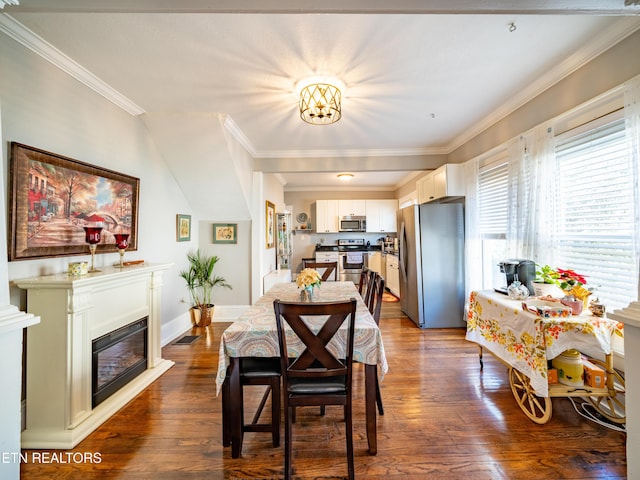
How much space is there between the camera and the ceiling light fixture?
7.39 feet

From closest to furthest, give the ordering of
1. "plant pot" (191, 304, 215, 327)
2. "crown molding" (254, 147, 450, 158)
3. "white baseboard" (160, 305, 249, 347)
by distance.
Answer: "white baseboard" (160, 305, 249, 347) → "plant pot" (191, 304, 215, 327) → "crown molding" (254, 147, 450, 158)

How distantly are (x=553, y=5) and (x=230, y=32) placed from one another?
169 cm

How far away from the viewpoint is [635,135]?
163 centimetres

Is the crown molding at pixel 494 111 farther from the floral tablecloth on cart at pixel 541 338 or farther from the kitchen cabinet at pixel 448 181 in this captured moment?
the floral tablecloth on cart at pixel 541 338

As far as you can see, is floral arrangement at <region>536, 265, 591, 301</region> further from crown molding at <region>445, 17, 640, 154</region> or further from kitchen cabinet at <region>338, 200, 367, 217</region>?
kitchen cabinet at <region>338, 200, 367, 217</region>

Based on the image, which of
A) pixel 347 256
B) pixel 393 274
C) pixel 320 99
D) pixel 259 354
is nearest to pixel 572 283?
pixel 259 354

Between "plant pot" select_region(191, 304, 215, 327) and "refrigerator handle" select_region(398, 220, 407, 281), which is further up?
"refrigerator handle" select_region(398, 220, 407, 281)

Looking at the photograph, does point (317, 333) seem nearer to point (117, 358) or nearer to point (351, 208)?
point (117, 358)

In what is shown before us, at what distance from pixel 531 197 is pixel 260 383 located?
2.66 metres

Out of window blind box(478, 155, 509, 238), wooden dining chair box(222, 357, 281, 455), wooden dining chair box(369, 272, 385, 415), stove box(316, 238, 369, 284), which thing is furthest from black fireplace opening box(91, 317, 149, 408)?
→ stove box(316, 238, 369, 284)

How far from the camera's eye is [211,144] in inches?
125

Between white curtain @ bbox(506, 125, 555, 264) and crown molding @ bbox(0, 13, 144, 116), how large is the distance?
3758 mm

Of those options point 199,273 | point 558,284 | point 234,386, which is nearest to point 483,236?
point 558,284

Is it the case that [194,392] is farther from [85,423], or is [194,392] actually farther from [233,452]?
[233,452]
